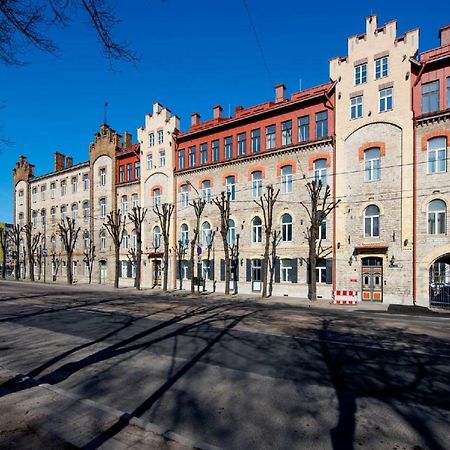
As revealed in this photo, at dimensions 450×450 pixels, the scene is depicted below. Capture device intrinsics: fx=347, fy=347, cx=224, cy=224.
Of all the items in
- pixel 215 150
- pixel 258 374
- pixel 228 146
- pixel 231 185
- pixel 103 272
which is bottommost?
pixel 103 272

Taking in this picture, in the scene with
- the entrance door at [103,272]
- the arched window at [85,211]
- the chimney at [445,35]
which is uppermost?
the chimney at [445,35]

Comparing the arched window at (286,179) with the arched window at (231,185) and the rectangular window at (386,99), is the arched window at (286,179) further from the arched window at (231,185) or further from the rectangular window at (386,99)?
the rectangular window at (386,99)

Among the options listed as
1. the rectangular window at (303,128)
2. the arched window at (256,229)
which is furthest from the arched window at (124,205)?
the rectangular window at (303,128)

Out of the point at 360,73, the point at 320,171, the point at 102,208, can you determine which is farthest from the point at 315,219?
the point at 102,208

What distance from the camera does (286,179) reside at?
91.9 ft

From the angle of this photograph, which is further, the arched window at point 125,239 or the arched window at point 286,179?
the arched window at point 125,239

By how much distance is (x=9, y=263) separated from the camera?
68.5 meters

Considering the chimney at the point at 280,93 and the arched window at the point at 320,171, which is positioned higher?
the chimney at the point at 280,93

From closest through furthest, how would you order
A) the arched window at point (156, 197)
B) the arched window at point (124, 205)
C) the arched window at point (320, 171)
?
the arched window at point (320, 171)
the arched window at point (156, 197)
the arched window at point (124, 205)

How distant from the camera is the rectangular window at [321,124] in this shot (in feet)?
87.3

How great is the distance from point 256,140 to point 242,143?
147 centimetres

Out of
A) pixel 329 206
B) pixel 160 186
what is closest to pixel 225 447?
pixel 329 206

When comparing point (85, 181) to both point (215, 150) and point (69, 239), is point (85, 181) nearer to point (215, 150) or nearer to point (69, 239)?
point (69, 239)

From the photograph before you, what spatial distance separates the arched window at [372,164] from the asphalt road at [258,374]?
492 inches
